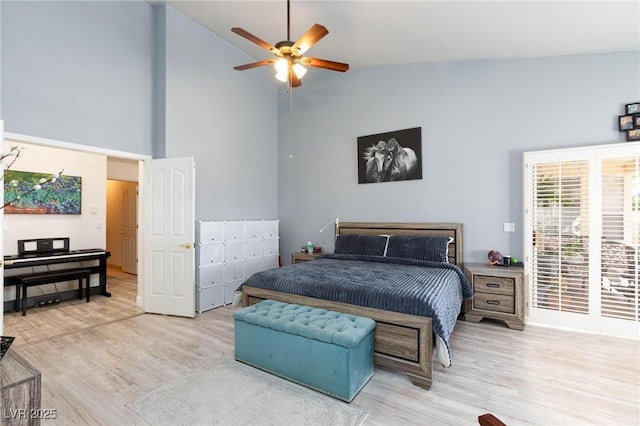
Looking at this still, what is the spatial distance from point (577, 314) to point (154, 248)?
5.18 m

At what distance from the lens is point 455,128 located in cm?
432

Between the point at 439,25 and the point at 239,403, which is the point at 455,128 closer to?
the point at 439,25

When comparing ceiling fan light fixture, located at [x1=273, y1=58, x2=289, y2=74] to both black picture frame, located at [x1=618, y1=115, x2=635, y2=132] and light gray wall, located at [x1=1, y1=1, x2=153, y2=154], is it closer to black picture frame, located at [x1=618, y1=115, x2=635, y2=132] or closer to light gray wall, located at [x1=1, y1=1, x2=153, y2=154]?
light gray wall, located at [x1=1, y1=1, x2=153, y2=154]

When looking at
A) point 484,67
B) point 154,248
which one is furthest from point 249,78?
point 484,67

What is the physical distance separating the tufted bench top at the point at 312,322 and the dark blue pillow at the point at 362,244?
1.75 metres

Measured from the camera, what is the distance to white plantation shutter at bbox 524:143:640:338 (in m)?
3.23

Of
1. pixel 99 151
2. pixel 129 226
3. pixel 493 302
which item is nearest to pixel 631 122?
pixel 493 302

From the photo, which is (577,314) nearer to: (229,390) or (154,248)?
(229,390)

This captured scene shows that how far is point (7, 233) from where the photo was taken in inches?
179

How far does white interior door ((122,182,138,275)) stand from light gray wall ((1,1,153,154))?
3732 mm

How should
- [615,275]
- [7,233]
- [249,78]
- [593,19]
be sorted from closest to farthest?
[593,19] → [615,275] → [7,233] → [249,78]

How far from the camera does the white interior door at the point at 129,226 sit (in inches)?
284

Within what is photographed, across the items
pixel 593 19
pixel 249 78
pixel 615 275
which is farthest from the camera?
pixel 249 78

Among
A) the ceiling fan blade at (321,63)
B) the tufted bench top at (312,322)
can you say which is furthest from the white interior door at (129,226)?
the ceiling fan blade at (321,63)
